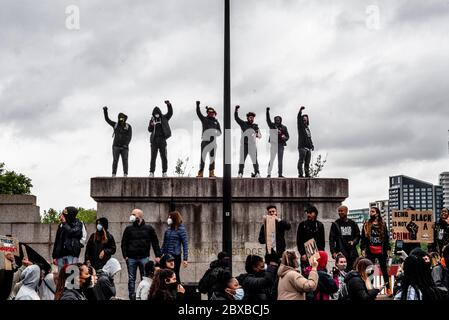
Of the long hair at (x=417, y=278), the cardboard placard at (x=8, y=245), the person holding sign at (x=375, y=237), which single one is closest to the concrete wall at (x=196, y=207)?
the person holding sign at (x=375, y=237)

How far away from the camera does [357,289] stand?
8617 millimetres

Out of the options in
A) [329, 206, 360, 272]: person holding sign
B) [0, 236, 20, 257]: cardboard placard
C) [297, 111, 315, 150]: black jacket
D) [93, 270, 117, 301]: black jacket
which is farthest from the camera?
[297, 111, 315, 150]: black jacket

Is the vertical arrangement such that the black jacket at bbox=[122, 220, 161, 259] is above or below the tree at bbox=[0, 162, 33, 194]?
below

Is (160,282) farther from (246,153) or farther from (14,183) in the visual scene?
(14,183)

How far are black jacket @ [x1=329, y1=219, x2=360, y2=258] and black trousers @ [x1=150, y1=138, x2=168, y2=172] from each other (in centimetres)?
549

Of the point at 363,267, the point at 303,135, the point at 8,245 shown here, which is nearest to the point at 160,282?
the point at 363,267

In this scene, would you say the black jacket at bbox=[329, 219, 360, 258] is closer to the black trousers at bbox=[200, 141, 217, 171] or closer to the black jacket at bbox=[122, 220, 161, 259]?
the black jacket at bbox=[122, 220, 161, 259]

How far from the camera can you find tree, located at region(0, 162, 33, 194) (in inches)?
3083

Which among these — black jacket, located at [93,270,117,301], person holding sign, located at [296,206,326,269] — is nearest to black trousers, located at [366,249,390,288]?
person holding sign, located at [296,206,326,269]

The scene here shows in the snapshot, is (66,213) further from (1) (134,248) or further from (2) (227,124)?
(2) (227,124)

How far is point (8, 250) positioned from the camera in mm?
10656

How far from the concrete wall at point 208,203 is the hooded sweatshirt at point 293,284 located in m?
9.85

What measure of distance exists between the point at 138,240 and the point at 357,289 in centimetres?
634
